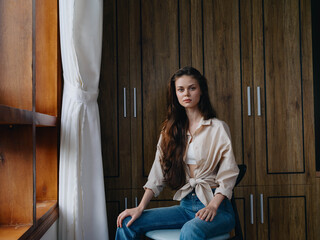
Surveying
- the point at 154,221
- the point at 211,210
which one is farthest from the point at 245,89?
the point at 154,221

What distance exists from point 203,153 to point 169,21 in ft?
3.63

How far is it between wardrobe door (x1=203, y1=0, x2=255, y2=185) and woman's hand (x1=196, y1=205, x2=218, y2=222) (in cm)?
89

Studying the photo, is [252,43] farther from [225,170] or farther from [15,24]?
[15,24]

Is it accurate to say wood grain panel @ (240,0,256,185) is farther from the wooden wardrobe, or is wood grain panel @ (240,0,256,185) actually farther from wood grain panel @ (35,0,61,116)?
wood grain panel @ (35,0,61,116)

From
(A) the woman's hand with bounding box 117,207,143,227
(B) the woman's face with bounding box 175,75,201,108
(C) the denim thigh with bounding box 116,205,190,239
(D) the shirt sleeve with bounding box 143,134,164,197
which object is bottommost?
(C) the denim thigh with bounding box 116,205,190,239

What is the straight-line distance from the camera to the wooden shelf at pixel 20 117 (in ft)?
3.40

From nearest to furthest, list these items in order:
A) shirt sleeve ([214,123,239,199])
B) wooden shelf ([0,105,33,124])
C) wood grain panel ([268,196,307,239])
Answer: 1. wooden shelf ([0,105,33,124])
2. shirt sleeve ([214,123,239,199])
3. wood grain panel ([268,196,307,239])

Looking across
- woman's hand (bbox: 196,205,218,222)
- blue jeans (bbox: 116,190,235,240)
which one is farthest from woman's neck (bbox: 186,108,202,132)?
woman's hand (bbox: 196,205,218,222)

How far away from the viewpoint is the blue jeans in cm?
132

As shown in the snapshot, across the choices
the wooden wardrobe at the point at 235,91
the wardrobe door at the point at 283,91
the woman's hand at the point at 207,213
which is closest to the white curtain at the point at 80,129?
the wooden wardrobe at the point at 235,91

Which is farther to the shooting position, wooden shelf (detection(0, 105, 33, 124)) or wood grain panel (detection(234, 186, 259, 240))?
wood grain panel (detection(234, 186, 259, 240))

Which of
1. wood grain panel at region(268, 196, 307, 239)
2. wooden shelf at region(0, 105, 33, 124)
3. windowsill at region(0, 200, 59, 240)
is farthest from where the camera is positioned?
wood grain panel at region(268, 196, 307, 239)

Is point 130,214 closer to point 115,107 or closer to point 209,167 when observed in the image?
point 209,167

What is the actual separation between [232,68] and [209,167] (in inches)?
37.5
